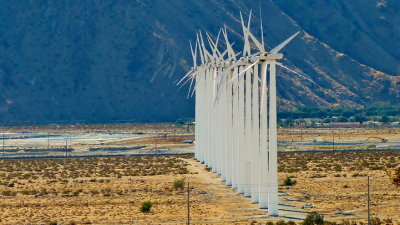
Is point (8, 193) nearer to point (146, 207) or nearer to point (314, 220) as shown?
point (146, 207)

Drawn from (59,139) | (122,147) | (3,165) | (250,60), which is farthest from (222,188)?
(59,139)

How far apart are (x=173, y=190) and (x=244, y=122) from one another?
7.01 meters

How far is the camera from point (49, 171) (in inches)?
3263

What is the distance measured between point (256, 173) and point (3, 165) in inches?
1708

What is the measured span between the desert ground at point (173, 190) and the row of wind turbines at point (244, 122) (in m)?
1.14

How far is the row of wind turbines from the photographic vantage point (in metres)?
49.3

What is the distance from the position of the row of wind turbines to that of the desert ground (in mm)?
1138

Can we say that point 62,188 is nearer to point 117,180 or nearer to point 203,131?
point 117,180

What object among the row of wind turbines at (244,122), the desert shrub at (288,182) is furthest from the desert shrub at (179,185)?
the desert shrub at (288,182)

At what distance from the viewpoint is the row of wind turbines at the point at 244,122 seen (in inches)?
1943

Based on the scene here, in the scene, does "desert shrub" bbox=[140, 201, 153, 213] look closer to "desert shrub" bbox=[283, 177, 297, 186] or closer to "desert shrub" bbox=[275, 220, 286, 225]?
"desert shrub" bbox=[275, 220, 286, 225]

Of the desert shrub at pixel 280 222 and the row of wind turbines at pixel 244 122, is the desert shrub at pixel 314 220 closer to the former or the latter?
the desert shrub at pixel 280 222

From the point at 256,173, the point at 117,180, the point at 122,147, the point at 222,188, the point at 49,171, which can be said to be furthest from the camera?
the point at 122,147

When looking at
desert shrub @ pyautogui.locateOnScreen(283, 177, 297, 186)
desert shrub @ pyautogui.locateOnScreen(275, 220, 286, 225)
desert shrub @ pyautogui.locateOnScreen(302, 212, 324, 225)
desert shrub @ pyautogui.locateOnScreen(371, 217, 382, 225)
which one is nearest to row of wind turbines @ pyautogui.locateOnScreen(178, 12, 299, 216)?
desert shrub @ pyautogui.locateOnScreen(275, 220, 286, 225)
